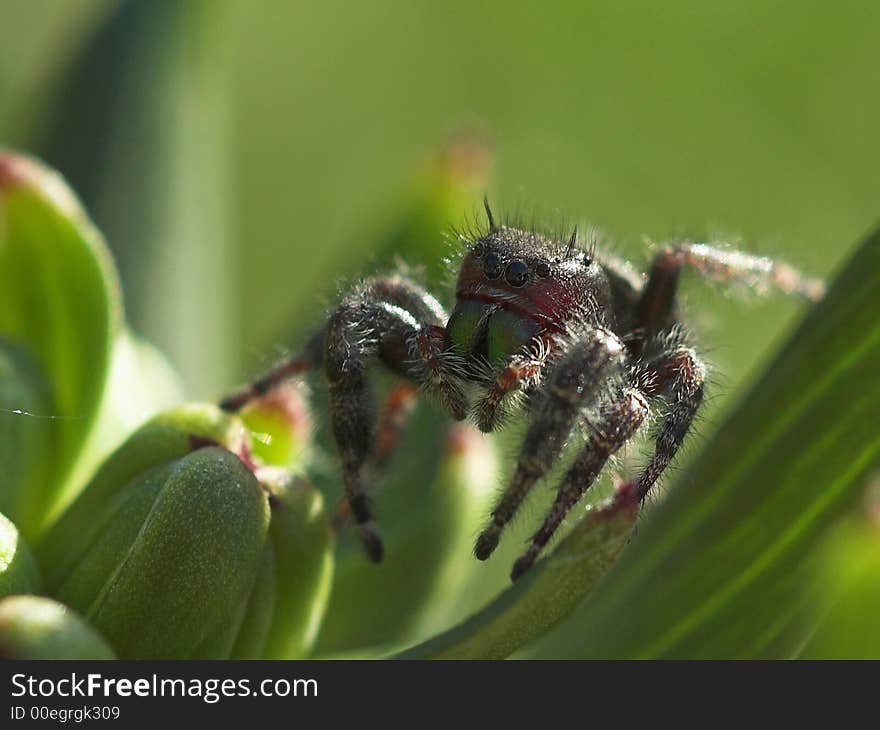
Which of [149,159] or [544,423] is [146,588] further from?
[149,159]

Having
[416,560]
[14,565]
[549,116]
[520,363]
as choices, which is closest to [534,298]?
[520,363]

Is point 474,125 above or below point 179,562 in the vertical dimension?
above

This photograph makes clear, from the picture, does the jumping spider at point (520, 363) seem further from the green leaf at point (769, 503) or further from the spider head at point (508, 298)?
the green leaf at point (769, 503)

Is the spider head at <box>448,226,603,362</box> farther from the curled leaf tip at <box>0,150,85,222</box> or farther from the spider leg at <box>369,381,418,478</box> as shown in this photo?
the curled leaf tip at <box>0,150,85,222</box>

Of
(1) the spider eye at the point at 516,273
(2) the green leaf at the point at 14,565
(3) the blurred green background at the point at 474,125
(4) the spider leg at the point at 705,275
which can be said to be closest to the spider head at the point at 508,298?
(1) the spider eye at the point at 516,273

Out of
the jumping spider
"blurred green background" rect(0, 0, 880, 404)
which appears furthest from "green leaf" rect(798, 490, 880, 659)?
"blurred green background" rect(0, 0, 880, 404)

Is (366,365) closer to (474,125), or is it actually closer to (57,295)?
(57,295)
